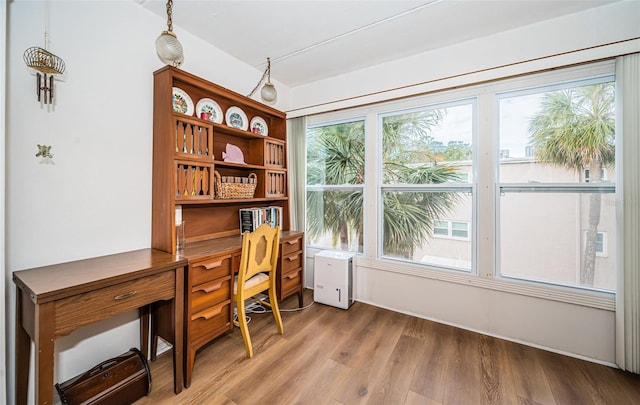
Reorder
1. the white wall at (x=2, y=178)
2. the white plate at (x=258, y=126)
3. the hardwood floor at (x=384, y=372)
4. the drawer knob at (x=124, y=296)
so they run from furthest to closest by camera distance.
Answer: the white plate at (x=258, y=126) < the hardwood floor at (x=384, y=372) < the drawer knob at (x=124, y=296) < the white wall at (x=2, y=178)

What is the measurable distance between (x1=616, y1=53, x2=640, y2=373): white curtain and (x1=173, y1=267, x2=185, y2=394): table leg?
292 centimetres

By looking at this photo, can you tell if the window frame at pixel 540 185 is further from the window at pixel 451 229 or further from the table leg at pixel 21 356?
the table leg at pixel 21 356

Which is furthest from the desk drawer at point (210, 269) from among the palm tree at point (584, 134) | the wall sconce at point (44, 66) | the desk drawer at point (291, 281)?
the palm tree at point (584, 134)

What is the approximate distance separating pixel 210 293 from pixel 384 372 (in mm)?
1331

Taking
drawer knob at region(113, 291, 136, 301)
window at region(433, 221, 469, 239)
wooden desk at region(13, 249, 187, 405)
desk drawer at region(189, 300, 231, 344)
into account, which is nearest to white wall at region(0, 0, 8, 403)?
wooden desk at region(13, 249, 187, 405)

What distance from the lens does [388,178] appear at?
2779 millimetres

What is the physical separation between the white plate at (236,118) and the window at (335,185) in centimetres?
91

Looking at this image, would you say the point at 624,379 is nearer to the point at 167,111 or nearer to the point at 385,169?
Result: the point at 385,169

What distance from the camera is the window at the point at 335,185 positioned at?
9.75ft

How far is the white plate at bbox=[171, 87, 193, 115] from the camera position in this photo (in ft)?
6.55

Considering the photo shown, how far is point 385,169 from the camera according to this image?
9.18 ft

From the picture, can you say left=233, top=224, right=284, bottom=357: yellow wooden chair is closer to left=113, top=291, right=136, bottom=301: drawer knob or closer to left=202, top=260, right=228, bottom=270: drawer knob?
left=202, top=260, right=228, bottom=270: drawer knob

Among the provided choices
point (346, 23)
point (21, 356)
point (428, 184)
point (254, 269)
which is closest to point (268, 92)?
point (346, 23)

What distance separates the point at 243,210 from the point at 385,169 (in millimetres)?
1567
